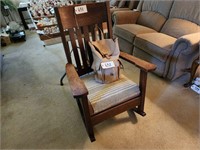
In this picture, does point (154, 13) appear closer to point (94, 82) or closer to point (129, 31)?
point (129, 31)

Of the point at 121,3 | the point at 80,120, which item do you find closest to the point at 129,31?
the point at 80,120

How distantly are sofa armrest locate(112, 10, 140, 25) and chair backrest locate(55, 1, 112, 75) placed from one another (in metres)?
1.32

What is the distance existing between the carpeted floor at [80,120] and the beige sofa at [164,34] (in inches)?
10.4

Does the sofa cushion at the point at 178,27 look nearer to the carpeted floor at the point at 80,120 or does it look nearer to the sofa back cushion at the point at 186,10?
the sofa back cushion at the point at 186,10

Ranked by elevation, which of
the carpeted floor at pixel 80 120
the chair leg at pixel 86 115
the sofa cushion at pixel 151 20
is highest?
the sofa cushion at pixel 151 20

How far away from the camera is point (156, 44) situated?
5.65 ft

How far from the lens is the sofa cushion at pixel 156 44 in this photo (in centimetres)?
166

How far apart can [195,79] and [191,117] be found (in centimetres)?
58

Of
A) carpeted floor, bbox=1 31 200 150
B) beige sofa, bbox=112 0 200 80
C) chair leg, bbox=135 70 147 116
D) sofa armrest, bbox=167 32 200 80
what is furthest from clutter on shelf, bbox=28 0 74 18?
chair leg, bbox=135 70 147 116

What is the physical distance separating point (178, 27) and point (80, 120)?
179 centimetres

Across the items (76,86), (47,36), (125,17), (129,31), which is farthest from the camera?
(47,36)

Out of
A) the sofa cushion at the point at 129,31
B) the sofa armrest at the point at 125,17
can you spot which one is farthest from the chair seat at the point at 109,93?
the sofa armrest at the point at 125,17

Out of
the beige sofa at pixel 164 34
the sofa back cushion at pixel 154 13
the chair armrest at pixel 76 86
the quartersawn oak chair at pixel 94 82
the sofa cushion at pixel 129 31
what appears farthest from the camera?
the sofa back cushion at pixel 154 13

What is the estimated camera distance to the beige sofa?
1.58 metres
